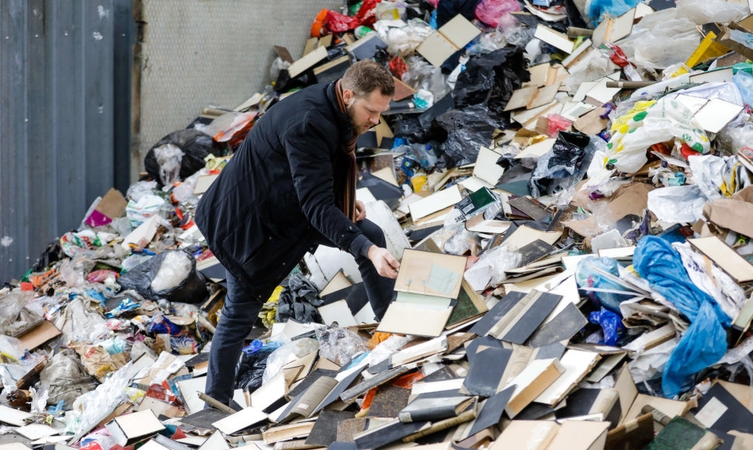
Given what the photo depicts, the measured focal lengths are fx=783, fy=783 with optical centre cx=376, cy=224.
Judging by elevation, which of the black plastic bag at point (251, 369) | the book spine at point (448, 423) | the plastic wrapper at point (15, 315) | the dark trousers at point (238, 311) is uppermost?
the book spine at point (448, 423)

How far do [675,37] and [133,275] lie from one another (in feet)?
11.6

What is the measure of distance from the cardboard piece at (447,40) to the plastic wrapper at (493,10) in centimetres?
15

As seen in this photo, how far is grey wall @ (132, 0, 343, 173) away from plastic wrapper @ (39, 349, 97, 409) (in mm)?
2330

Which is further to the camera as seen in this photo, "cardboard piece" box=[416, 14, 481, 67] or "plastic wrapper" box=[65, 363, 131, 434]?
"cardboard piece" box=[416, 14, 481, 67]

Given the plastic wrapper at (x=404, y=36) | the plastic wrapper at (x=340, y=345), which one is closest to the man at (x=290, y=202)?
the plastic wrapper at (x=340, y=345)

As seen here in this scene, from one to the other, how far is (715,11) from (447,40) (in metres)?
1.90

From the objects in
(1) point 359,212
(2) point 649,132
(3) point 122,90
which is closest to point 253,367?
(1) point 359,212

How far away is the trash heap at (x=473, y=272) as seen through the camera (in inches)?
92.1

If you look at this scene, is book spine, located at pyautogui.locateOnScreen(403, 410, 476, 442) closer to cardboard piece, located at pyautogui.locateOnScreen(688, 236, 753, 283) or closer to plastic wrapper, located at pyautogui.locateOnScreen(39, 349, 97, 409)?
cardboard piece, located at pyautogui.locateOnScreen(688, 236, 753, 283)

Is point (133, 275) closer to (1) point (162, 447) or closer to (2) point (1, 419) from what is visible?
(2) point (1, 419)

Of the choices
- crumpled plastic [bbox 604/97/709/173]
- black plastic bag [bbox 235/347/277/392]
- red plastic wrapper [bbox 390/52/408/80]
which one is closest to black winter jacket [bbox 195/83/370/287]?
black plastic bag [bbox 235/347/277/392]

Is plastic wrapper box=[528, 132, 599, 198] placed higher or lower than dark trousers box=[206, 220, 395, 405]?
higher

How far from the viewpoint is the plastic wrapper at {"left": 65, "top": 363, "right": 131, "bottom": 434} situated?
338cm

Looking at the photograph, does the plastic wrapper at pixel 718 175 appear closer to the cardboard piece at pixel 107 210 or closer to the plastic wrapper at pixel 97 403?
the plastic wrapper at pixel 97 403
